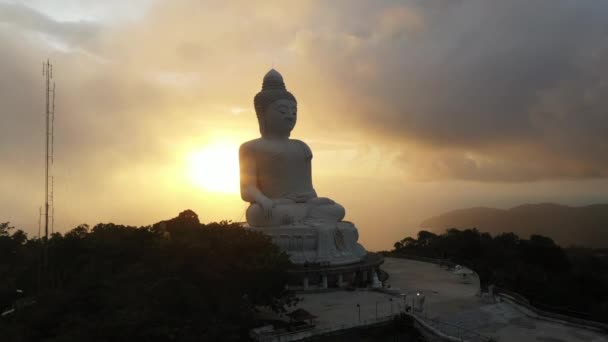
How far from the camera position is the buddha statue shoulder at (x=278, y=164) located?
2409 cm

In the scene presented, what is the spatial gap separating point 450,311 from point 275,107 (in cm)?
1363

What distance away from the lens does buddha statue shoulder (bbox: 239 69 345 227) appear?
79.0 feet

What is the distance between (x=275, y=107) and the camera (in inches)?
1011

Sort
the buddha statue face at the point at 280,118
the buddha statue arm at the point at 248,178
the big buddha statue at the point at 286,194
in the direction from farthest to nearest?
the buddha statue face at the point at 280,118
the buddha statue arm at the point at 248,178
the big buddha statue at the point at 286,194

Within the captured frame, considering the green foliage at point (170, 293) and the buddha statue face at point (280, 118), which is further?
the buddha statue face at point (280, 118)

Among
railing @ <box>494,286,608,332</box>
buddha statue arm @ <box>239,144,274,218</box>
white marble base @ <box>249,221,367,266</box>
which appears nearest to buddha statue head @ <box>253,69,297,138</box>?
buddha statue arm @ <box>239,144,274,218</box>

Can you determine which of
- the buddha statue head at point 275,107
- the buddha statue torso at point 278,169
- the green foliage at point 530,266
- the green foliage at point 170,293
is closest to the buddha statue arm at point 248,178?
the buddha statue torso at point 278,169

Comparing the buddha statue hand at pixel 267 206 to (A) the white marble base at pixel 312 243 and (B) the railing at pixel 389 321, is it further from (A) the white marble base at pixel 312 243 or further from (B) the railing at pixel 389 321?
(B) the railing at pixel 389 321

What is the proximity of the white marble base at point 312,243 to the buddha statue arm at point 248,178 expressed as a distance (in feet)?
7.14

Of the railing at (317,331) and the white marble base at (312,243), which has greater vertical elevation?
the white marble base at (312,243)

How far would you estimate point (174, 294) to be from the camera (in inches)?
513

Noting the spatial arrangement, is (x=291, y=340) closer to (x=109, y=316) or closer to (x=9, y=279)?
(x=109, y=316)

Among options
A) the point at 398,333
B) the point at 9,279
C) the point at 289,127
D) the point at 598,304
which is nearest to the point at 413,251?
the point at 598,304

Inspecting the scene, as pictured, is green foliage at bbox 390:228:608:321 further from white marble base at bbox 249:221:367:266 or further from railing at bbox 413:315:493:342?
white marble base at bbox 249:221:367:266
